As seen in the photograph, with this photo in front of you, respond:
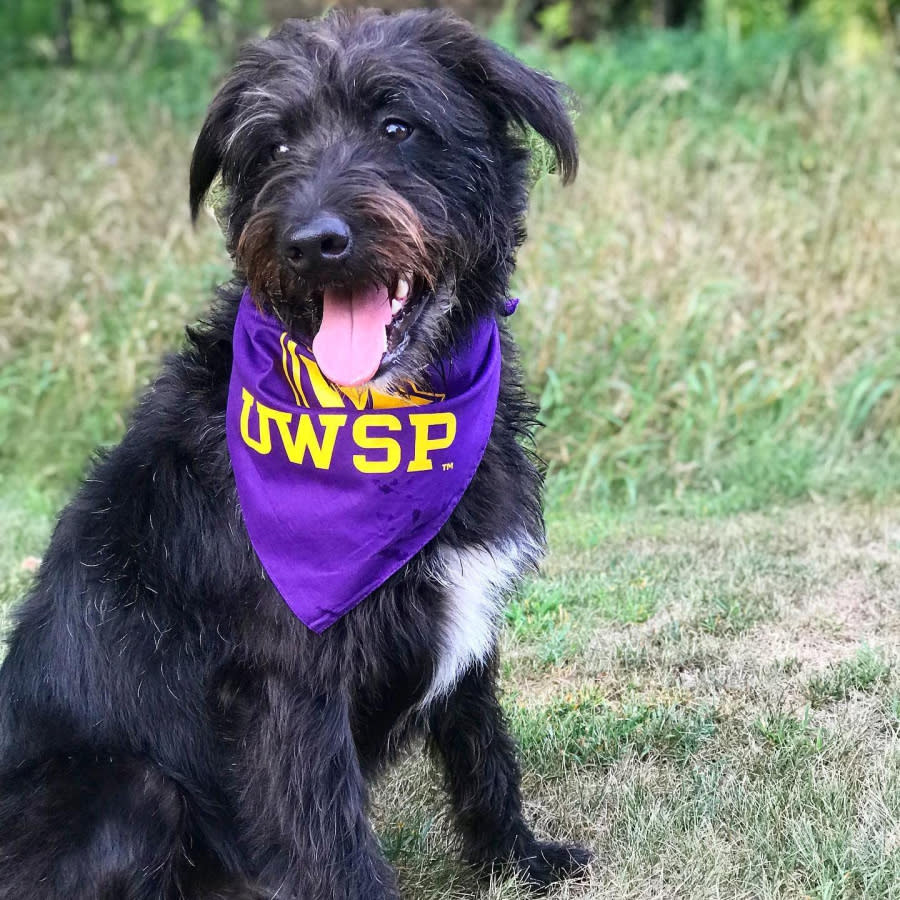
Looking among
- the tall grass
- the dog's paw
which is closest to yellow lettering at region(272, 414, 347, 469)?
the dog's paw

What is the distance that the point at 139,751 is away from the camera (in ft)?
9.19

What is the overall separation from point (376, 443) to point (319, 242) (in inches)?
20.9

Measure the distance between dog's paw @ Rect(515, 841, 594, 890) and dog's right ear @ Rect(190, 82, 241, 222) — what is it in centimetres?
197

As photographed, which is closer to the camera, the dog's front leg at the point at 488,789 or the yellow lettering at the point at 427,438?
the yellow lettering at the point at 427,438

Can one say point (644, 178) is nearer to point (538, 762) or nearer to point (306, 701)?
point (538, 762)

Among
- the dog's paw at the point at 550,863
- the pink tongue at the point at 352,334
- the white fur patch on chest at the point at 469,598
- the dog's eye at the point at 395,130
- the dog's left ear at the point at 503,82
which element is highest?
the dog's left ear at the point at 503,82

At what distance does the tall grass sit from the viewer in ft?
21.1

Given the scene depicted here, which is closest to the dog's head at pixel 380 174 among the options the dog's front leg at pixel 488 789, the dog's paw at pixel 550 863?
the dog's front leg at pixel 488 789

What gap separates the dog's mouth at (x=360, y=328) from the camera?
2717 millimetres

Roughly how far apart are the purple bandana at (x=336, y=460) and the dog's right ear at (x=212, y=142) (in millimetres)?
425

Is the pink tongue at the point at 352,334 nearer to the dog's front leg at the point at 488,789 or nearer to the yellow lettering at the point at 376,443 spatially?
the yellow lettering at the point at 376,443

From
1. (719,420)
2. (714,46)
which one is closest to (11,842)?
(719,420)

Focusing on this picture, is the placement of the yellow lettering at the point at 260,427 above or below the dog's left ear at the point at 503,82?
below

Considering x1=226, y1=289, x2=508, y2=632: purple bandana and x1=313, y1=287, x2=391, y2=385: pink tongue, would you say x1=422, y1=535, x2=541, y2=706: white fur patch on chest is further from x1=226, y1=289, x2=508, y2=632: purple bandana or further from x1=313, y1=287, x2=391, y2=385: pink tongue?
x1=313, y1=287, x2=391, y2=385: pink tongue
